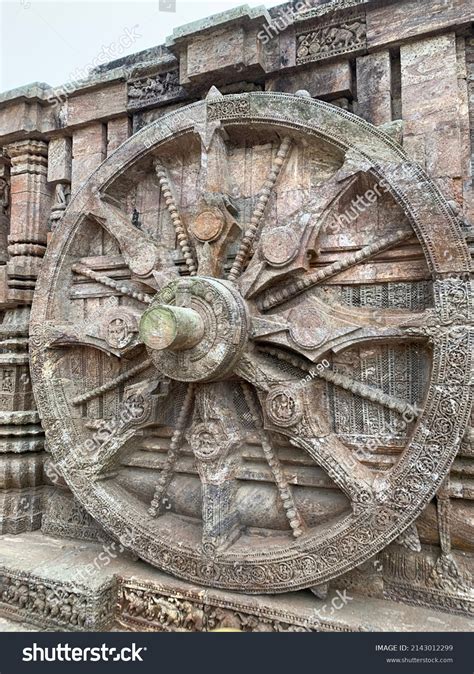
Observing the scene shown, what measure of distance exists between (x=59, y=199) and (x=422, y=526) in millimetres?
4633

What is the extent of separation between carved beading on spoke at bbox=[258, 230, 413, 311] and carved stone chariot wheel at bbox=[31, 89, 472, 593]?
0.05ft

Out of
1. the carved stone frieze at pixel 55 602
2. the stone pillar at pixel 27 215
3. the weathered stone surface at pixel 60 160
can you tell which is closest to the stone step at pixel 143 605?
the carved stone frieze at pixel 55 602

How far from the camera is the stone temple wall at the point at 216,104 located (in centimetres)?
325

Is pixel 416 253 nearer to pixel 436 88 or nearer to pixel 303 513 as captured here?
pixel 436 88

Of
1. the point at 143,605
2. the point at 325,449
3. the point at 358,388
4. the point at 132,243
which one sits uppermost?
the point at 132,243

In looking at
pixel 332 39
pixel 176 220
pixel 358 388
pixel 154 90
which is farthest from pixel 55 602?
pixel 332 39

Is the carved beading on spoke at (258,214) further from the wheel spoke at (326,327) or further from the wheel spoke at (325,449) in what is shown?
the wheel spoke at (325,449)

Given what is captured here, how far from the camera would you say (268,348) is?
3660 millimetres

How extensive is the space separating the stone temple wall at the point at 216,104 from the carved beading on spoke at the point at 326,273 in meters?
0.17

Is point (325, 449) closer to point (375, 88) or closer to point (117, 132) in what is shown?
point (375, 88)

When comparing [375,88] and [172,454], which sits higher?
[375,88]

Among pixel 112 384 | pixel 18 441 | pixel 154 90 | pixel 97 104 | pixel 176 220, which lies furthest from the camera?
pixel 97 104

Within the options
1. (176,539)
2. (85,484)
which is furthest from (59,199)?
(176,539)

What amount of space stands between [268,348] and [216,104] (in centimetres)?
205
